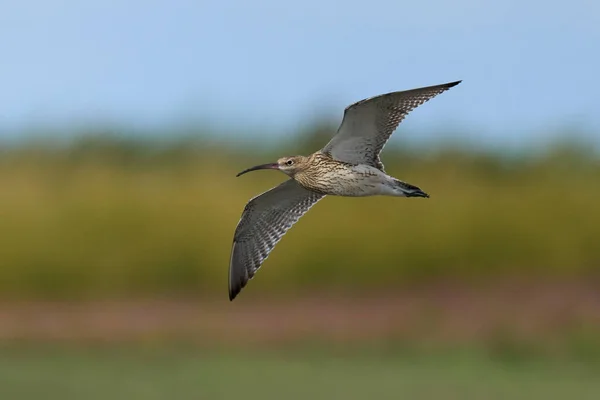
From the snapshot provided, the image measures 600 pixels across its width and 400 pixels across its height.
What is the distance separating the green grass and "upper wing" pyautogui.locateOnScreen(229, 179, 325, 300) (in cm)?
575

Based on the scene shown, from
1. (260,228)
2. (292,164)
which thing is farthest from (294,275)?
(292,164)

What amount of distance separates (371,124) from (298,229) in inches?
398

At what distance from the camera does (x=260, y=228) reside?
28.7 ft

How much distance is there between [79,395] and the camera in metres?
14.5

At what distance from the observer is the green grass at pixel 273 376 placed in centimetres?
1455

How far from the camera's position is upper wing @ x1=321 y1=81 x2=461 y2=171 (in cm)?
719

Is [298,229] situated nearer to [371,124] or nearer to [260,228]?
[260,228]

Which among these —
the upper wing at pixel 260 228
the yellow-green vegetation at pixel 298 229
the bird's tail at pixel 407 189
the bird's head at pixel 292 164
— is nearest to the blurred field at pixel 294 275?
the yellow-green vegetation at pixel 298 229

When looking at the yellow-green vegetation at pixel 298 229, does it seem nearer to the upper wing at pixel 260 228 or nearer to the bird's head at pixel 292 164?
the upper wing at pixel 260 228

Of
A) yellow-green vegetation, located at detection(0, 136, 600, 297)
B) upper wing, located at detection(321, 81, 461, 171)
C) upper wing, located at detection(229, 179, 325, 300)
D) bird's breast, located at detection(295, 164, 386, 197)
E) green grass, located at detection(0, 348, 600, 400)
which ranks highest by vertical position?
upper wing, located at detection(321, 81, 461, 171)

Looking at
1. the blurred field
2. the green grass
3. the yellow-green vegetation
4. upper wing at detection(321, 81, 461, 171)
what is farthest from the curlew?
the yellow-green vegetation

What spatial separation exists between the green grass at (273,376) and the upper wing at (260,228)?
575 cm

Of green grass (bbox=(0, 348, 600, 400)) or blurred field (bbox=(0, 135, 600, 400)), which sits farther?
blurred field (bbox=(0, 135, 600, 400))

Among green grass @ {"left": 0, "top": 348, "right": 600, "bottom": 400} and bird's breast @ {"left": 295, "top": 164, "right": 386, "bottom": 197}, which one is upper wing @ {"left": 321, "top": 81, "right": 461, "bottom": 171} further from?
green grass @ {"left": 0, "top": 348, "right": 600, "bottom": 400}
